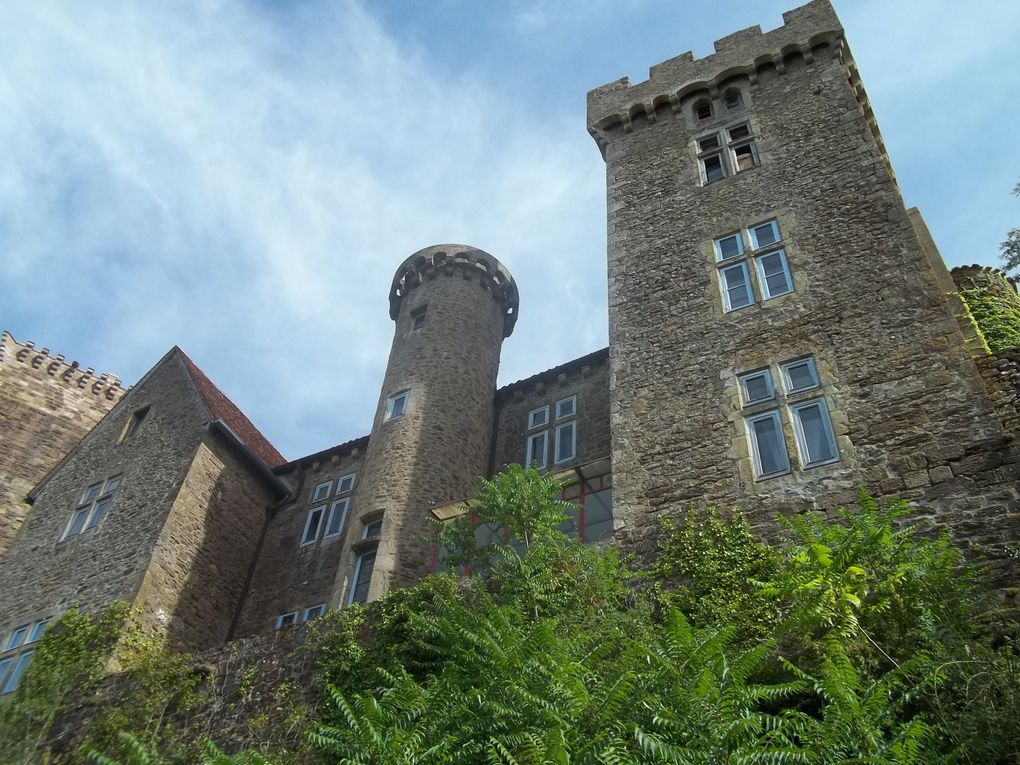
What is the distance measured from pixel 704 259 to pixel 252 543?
12888mm

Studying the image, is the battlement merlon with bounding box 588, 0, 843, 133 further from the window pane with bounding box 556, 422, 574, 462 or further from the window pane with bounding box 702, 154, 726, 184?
the window pane with bounding box 556, 422, 574, 462

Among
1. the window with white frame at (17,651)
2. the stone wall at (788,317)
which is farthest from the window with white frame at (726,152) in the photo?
the window with white frame at (17,651)

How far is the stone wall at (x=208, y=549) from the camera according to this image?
1958cm

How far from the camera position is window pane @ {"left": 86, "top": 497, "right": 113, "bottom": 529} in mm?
22391

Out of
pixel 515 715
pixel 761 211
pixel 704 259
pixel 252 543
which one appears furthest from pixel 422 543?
pixel 515 715

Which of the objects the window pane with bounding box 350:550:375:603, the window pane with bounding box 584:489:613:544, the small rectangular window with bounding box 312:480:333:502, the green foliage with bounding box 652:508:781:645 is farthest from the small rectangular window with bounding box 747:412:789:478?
the small rectangular window with bounding box 312:480:333:502

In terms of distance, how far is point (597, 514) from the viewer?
53.6ft

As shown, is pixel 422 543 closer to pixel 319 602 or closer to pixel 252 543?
pixel 319 602

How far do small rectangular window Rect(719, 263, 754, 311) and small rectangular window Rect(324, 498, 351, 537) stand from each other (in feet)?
35.6

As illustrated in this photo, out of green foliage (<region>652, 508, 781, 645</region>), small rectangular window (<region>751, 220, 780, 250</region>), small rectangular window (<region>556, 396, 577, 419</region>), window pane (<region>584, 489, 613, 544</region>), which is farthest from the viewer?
small rectangular window (<region>556, 396, 577, 419</region>)

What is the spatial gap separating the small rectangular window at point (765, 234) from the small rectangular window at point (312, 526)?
1225 centimetres

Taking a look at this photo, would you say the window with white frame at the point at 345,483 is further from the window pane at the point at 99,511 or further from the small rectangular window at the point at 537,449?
the window pane at the point at 99,511

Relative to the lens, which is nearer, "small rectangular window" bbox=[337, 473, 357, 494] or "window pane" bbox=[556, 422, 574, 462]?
"window pane" bbox=[556, 422, 574, 462]

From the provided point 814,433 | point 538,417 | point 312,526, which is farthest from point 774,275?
point 312,526
